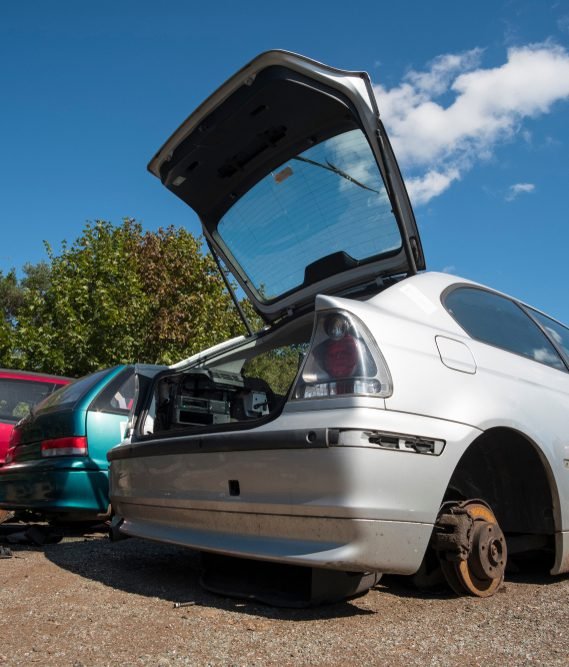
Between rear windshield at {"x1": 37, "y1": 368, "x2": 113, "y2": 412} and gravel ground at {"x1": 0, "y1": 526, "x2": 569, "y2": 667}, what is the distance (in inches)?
57.9

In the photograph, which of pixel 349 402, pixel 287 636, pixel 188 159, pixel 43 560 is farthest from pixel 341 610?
pixel 188 159

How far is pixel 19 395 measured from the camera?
6238mm

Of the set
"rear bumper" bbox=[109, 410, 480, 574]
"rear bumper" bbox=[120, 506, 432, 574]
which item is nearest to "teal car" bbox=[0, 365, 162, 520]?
"rear bumper" bbox=[109, 410, 480, 574]

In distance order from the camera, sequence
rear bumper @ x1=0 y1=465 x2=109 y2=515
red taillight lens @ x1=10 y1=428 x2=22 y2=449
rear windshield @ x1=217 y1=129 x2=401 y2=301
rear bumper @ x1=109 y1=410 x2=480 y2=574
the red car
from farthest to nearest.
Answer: the red car < red taillight lens @ x1=10 y1=428 x2=22 y2=449 < rear bumper @ x1=0 y1=465 x2=109 y2=515 < rear windshield @ x1=217 y1=129 x2=401 y2=301 < rear bumper @ x1=109 y1=410 x2=480 y2=574

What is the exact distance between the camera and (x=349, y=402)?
7.97ft

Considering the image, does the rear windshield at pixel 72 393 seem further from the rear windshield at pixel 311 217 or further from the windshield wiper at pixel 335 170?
the windshield wiper at pixel 335 170

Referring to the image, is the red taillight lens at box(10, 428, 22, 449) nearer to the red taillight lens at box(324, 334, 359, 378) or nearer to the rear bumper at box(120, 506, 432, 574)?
the rear bumper at box(120, 506, 432, 574)

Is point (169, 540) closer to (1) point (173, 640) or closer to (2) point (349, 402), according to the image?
(1) point (173, 640)

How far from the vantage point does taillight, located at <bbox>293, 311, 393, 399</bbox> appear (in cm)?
247

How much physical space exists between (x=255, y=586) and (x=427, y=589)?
82 centimetres

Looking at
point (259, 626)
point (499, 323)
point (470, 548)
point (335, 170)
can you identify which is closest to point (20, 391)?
point (335, 170)

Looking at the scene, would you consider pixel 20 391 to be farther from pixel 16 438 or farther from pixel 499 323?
pixel 499 323

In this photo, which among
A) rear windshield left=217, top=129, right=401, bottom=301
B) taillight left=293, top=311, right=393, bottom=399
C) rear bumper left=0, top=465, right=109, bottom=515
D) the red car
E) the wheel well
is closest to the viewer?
taillight left=293, top=311, right=393, bottom=399

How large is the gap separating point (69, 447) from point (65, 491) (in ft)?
0.95
